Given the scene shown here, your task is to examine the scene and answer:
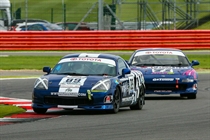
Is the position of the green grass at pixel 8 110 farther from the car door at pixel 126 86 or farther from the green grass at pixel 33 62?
the green grass at pixel 33 62

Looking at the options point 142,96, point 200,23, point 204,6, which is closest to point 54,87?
point 142,96

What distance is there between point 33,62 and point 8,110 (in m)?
16.0

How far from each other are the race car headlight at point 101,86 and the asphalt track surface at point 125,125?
1.52 ft

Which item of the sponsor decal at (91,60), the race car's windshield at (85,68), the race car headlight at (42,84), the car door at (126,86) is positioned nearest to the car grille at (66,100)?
the race car headlight at (42,84)

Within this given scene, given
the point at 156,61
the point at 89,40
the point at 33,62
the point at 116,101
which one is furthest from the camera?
the point at 89,40

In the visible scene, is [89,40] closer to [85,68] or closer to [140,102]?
[140,102]

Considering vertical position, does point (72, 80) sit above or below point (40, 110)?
above

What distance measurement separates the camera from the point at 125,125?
12.6 m

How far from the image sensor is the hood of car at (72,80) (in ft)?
46.5

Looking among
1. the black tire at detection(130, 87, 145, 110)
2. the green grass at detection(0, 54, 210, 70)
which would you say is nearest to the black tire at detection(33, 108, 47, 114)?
the black tire at detection(130, 87, 145, 110)

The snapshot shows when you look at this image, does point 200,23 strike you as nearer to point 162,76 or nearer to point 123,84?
point 162,76

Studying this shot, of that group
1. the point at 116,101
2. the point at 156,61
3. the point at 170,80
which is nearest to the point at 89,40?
the point at 156,61

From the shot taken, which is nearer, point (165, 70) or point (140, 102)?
point (140, 102)

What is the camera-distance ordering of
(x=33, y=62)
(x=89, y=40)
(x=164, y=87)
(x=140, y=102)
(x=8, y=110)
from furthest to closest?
(x=89, y=40) → (x=33, y=62) → (x=164, y=87) → (x=140, y=102) → (x=8, y=110)
